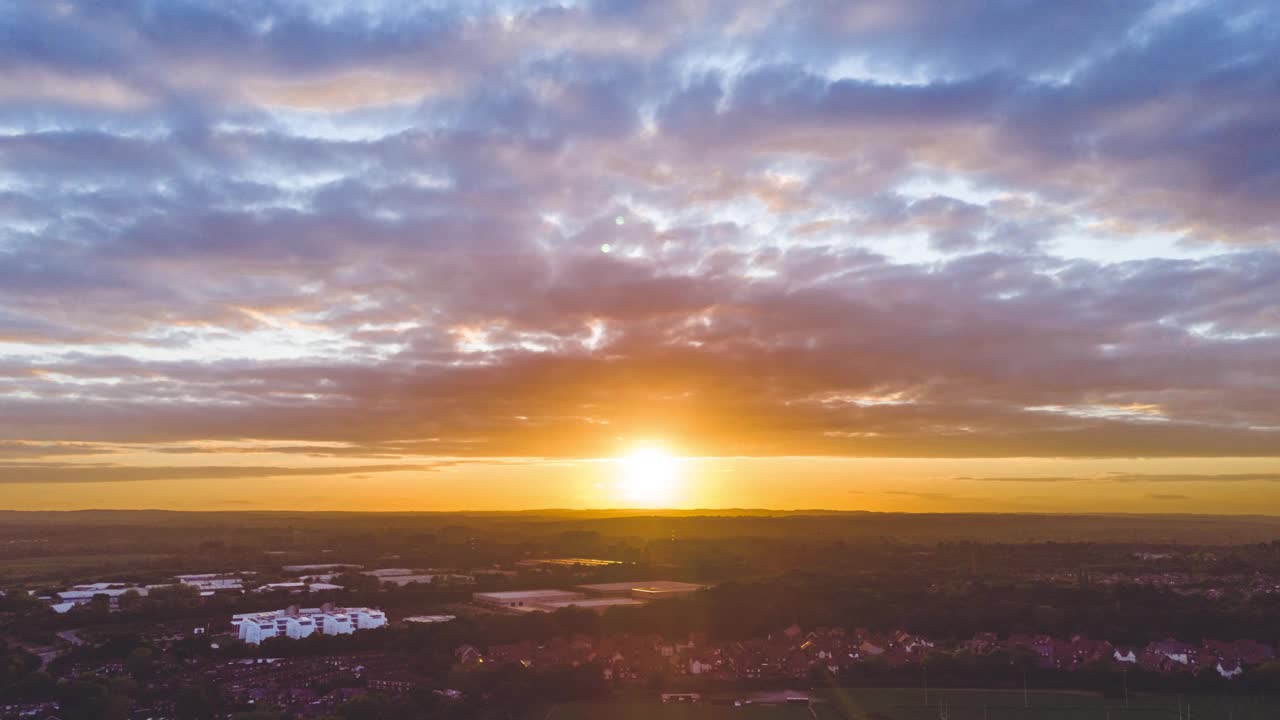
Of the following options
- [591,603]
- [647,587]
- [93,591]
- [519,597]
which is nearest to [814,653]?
[591,603]

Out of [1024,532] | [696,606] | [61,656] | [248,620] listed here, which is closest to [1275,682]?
[696,606]

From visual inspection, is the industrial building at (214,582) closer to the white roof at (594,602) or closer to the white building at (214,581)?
the white building at (214,581)

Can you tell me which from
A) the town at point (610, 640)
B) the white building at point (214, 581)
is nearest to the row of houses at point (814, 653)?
the town at point (610, 640)

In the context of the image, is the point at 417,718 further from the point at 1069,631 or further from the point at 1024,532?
the point at 1024,532

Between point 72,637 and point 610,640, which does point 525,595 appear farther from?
point 72,637

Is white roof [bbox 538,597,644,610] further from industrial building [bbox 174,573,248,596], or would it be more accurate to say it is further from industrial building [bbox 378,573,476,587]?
industrial building [bbox 174,573,248,596]
